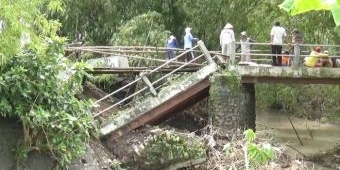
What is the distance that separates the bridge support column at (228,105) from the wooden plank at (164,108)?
0.31 metres

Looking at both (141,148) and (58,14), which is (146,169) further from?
(58,14)

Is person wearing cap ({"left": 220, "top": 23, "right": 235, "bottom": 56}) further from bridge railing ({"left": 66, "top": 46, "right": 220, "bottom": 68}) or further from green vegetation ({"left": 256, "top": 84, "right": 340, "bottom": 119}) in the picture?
green vegetation ({"left": 256, "top": 84, "right": 340, "bottom": 119})

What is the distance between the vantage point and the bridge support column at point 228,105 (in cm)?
1319

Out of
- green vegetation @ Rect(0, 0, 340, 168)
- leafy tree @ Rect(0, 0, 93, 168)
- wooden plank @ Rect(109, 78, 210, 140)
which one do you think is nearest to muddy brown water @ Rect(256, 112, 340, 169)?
green vegetation @ Rect(0, 0, 340, 168)

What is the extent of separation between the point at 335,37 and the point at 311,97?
5.22 metres

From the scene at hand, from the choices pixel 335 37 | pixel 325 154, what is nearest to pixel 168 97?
pixel 325 154

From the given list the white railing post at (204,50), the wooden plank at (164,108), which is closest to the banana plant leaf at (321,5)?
the wooden plank at (164,108)

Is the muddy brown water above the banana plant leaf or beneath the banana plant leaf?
beneath

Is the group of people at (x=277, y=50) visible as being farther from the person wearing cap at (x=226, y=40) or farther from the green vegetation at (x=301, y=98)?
Answer: the green vegetation at (x=301, y=98)

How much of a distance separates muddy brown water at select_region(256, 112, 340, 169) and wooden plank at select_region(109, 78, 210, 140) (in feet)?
13.9

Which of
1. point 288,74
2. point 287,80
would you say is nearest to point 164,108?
point 288,74

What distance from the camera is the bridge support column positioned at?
13188 millimetres

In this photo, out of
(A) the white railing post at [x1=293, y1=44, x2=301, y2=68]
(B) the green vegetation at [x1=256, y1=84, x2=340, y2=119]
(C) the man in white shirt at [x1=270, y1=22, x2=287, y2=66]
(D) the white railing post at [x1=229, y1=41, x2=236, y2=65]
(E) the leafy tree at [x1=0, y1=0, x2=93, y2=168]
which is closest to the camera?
(E) the leafy tree at [x1=0, y1=0, x2=93, y2=168]

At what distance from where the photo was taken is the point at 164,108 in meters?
12.5
